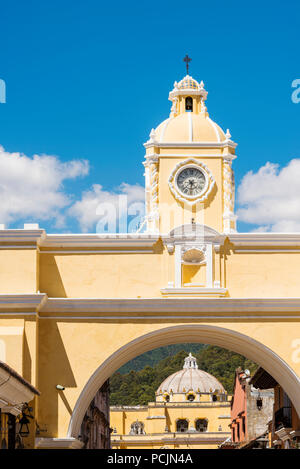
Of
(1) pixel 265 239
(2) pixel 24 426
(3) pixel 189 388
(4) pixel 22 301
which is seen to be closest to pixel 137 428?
(3) pixel 189 388

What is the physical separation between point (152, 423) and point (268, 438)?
42.0 meters

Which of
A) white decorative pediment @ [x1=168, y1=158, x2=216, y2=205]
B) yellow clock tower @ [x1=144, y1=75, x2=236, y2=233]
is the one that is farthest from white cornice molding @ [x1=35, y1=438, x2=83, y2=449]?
white decorative pediment @ [x1=168, y1=158, x2=216, y2=205]

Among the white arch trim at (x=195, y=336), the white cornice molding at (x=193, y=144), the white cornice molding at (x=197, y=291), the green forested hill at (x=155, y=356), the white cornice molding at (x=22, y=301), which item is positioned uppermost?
the green forested hill at (x=155, y=356)

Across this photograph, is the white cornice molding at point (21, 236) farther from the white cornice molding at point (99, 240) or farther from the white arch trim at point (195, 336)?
the white arch trim at point (195, 336)

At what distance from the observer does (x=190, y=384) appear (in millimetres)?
90125

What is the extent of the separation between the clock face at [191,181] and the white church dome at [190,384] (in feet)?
204

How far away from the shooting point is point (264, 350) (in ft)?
88.1

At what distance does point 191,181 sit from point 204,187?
0.39 meters

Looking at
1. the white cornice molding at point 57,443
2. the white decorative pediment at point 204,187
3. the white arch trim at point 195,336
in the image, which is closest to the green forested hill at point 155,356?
the white arch trim at point 195,336

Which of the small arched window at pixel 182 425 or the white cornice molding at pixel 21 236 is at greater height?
the small arched window at pixel 182 425

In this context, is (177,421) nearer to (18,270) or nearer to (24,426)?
(18,270)

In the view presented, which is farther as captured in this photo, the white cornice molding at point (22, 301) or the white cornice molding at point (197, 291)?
the white cornice molding at point (197, 291)

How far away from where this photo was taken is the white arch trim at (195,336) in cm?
2656

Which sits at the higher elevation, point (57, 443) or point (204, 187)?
point (204, 187)
